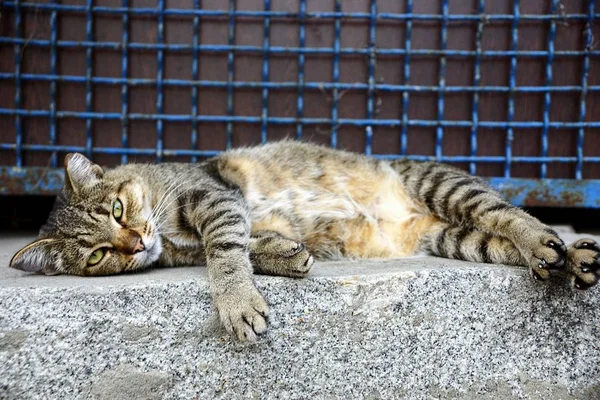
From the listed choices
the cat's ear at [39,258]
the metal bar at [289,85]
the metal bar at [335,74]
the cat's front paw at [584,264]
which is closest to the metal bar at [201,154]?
the metal bar at [335,74]

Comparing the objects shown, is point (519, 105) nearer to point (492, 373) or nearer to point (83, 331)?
point (492, 373)

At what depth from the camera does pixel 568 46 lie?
124 inches

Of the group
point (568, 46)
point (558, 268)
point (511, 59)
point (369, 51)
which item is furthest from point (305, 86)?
point (558, 268)

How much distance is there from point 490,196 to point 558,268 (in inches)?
24.4

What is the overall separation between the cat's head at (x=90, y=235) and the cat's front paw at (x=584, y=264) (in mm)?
1549

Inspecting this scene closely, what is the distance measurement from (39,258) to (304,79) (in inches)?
73.9

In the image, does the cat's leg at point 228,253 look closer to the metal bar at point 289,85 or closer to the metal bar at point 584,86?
the metal bar at point 289,85

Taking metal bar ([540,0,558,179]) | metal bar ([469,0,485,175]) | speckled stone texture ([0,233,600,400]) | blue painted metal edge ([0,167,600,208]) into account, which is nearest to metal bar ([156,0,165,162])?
blue painted metal edge ([0,167,600,208])

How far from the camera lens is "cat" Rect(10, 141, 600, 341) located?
72.9 inches

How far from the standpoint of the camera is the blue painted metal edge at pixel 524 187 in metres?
3.04

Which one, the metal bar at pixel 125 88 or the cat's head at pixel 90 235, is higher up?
the metal bar at pixel 125 88

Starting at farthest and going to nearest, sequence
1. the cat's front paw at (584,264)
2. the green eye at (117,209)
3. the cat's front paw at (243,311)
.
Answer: the green eye at (117,209) < the cat's front paw at (584,264) < the cat's front paw at (243,311)

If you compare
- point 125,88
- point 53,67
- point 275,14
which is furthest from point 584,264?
point 53,67

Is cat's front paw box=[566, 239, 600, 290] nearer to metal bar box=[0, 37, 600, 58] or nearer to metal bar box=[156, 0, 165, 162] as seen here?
metal bar box=[0, 37, 600, 58]
